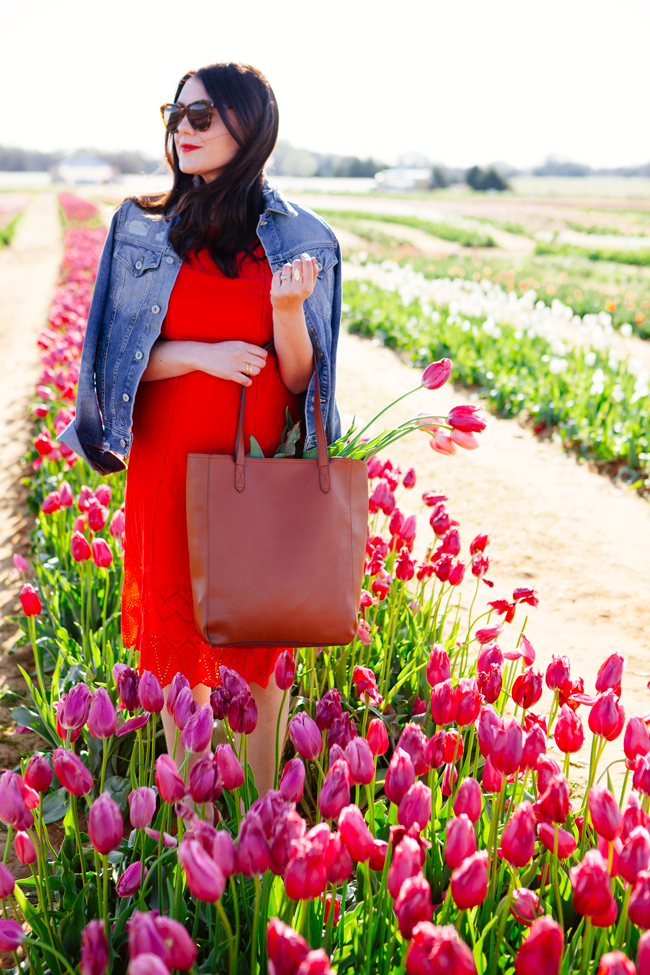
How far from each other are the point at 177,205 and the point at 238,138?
202 millimetres

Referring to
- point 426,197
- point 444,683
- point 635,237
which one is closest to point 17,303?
point 444,683

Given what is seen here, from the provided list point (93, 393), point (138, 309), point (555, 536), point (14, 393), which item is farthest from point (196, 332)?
point (14, 393)

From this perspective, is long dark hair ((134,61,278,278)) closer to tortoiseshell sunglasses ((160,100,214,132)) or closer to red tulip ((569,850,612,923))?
tortoiseshell sunglasses ((160,100,214,132))

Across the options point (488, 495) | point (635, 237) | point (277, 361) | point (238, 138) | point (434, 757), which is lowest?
point (488, 495)

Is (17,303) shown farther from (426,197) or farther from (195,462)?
(426,197)

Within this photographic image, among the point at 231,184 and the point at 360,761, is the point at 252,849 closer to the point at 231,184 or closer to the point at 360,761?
the point at 360,761

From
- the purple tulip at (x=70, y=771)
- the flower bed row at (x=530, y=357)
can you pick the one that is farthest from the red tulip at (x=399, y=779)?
the flower bed row at (x=530, y=357)

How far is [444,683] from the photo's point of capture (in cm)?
142

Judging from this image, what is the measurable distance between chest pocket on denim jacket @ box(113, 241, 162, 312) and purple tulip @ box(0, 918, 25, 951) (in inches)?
48.6

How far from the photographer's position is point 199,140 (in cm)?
180

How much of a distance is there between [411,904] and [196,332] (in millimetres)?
1289

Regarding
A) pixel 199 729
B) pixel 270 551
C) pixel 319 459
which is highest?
pixel 319 459

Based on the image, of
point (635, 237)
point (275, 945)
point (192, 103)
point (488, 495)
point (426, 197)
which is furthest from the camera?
point (426, 197)

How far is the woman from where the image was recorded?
1806 millimetres
